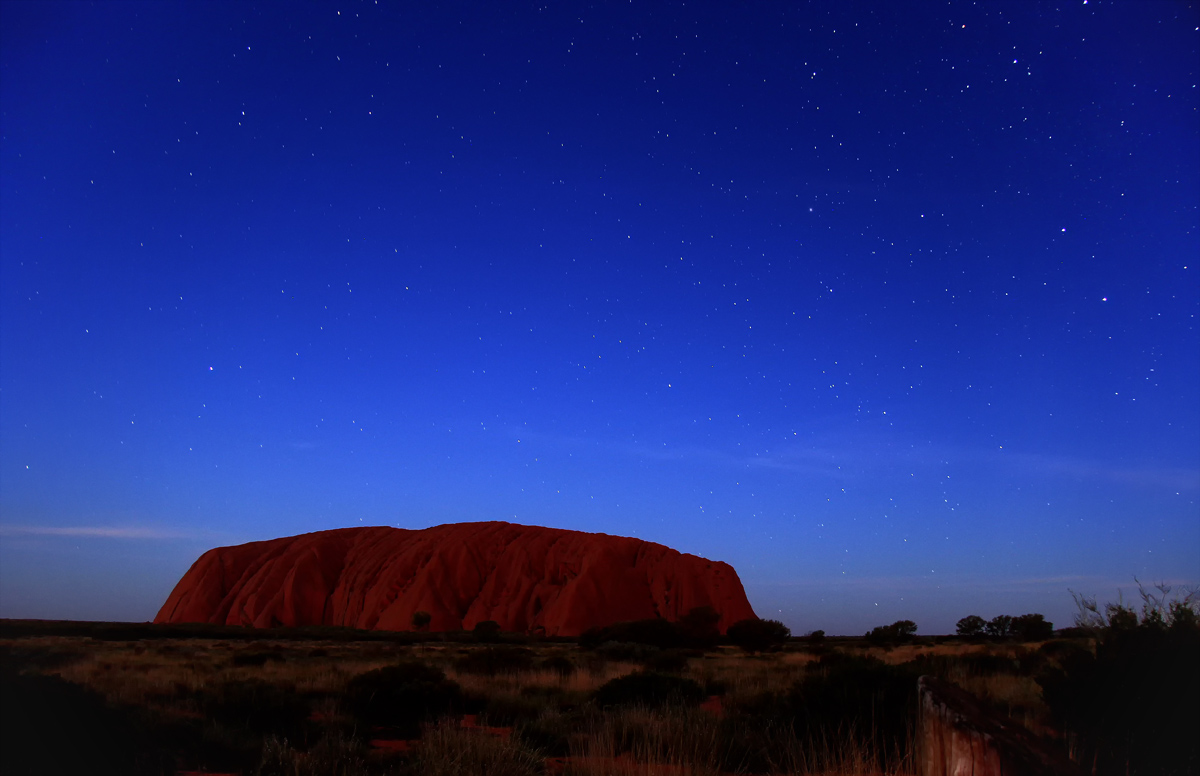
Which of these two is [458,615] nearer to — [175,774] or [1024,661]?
[1024,661]

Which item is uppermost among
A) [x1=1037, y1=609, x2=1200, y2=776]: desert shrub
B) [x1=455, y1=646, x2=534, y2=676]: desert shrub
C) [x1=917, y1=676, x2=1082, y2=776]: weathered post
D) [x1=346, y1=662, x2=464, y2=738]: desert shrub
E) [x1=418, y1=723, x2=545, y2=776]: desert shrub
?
[x1=917, y1=676, x2=1082, y2=776]: weathered post

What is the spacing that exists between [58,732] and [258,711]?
11.5 feet

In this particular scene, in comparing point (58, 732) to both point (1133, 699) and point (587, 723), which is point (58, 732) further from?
point (1133, 699)

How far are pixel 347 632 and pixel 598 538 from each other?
30.8 meters

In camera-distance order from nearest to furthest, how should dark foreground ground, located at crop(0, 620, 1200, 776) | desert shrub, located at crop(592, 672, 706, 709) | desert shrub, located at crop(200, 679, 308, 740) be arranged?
dark foreground ground, located at crop(0, 620, 1200, 776), desert shrub, located at crop(200, 679, 308, 740), desert shrub, located at crop(592, 672, 706, 709)

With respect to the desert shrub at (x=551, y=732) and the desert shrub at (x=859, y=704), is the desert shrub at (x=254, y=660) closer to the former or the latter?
the desert shrub at (x=551, y=732)

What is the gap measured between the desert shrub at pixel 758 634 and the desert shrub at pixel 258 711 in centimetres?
4327

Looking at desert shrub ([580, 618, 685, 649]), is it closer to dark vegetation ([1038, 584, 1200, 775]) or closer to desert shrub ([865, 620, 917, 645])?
desert shrub ([865, 620, 917, 645])

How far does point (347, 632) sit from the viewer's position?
57.0 metres

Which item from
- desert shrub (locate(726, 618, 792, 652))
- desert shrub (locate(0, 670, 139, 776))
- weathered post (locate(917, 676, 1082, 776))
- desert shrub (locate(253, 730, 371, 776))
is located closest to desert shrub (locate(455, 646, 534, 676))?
desert shrub (locate(0, 670, 139, 776))

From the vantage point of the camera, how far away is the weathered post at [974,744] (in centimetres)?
279

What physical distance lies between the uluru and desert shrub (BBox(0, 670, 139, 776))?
58.4 m

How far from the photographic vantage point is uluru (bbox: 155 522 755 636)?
68.8 metres

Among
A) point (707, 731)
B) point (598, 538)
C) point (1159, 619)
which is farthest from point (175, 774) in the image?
point (598, 538)
